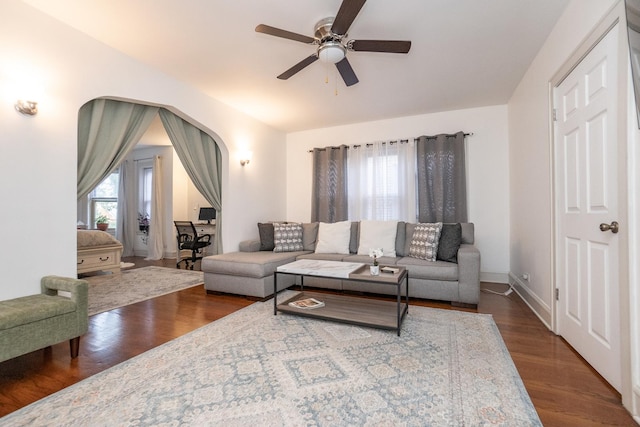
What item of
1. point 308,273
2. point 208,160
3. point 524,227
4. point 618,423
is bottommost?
point 618,423

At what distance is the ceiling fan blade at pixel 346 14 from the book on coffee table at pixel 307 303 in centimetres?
231

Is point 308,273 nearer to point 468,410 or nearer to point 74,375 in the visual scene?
point 468,410

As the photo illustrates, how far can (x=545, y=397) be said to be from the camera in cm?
154

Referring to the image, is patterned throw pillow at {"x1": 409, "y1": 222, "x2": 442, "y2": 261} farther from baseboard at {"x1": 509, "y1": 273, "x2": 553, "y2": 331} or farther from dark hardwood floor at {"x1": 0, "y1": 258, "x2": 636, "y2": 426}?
baseboard at {"x1": 509, "y1": 273, "x2": 553, "y2": 331}

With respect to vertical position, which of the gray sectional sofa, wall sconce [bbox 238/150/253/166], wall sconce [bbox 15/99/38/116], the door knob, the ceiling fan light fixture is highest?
the ceiling fan light fixture

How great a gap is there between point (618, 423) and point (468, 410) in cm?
69

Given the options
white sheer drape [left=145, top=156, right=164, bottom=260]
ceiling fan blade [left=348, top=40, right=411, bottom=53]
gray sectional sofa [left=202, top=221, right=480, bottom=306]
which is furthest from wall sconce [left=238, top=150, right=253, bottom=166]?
white sheer drape [left=145, top=156, right=164, bottom=260]

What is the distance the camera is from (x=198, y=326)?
2.56 meters

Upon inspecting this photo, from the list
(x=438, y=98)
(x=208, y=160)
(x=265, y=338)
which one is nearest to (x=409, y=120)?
(x=438, y=98)

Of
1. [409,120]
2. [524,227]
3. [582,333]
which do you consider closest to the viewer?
[582,333]

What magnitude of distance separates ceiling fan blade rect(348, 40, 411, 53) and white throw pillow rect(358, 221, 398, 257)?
2264 millimetres

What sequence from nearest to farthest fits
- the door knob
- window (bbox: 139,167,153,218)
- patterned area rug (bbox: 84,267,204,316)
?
the door knob → patterned area rug (bbox: 84,267,204,316) → window (bbox: 139,167,153,218)

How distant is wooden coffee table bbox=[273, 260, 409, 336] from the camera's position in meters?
2.37

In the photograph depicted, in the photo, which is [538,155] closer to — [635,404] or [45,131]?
[635,404]
